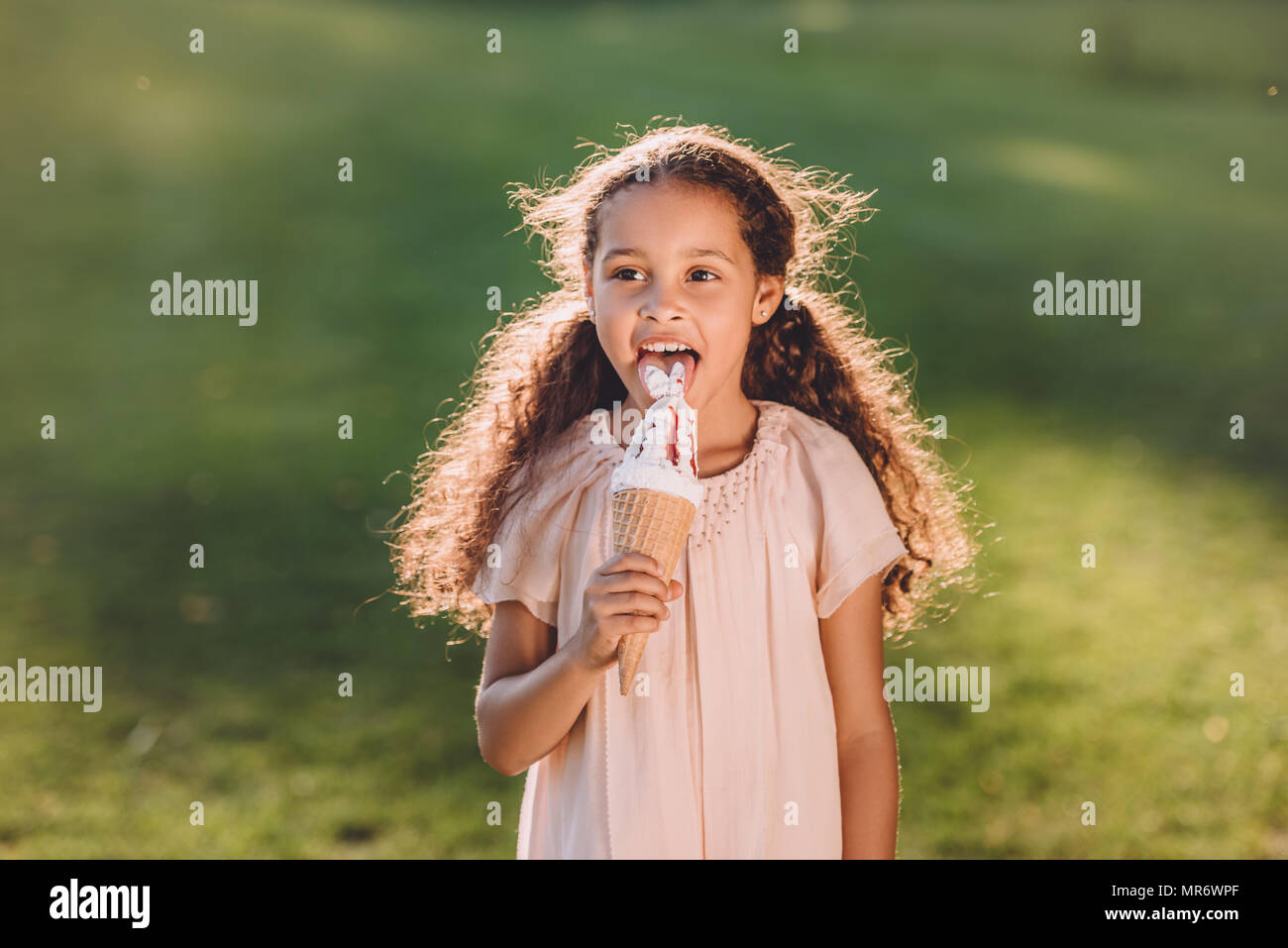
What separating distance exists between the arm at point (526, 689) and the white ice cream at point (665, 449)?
11.3 inches

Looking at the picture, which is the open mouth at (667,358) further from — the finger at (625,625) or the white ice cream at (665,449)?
the finger at (625,625)

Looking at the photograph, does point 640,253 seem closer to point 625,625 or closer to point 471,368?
point 625,625

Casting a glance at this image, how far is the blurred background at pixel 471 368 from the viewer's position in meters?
4.70

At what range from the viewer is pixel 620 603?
2006 mm

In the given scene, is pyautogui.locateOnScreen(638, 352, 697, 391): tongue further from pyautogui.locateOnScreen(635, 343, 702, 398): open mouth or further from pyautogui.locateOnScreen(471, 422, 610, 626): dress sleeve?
pyautogui.locateOnScreen(471, 422, 610, 626): dress sleeve

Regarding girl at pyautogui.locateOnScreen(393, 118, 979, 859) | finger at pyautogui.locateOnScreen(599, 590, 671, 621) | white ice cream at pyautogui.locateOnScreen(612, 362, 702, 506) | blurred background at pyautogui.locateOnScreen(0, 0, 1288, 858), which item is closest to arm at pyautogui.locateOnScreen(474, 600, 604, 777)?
girl at pyautogui.locateOnScreen(393, 118, 979, 859)

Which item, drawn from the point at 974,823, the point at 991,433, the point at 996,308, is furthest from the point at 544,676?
the point at 996,308

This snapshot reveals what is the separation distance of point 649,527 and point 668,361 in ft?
0.97

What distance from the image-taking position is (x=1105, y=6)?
1326cm

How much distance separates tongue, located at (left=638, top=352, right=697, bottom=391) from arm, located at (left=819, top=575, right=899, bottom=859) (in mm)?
498

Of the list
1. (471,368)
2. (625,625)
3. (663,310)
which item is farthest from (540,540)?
(471,368)

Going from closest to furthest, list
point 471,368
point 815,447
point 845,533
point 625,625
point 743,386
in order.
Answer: point 625,625 → point 845,533 → point 815,447 → point 743,386 → point 471,368

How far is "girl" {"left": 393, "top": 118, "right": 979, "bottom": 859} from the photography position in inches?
85.2

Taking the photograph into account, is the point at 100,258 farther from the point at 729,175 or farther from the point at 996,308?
the point at 729,175
